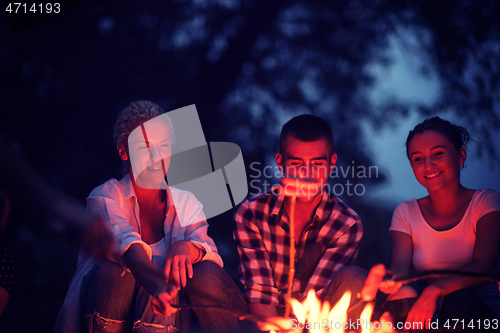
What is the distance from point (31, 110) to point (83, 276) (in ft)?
4.93

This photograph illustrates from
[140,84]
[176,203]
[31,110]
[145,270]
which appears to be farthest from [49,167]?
[145,270]

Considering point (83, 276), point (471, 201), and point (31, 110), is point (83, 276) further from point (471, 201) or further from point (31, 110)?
point (471, 201)

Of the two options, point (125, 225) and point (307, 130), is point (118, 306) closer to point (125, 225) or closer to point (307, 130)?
point (125, 225)

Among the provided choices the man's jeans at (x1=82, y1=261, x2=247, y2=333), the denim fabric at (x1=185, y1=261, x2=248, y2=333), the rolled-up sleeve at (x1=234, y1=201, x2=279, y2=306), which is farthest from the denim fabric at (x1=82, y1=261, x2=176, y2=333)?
the rolled-up sleeve at (x1=234, y1=201, x2=279, y2=306)

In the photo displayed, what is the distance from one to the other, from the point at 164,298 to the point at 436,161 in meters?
1.36

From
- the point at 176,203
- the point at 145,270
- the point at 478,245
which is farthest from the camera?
the point at 176,203

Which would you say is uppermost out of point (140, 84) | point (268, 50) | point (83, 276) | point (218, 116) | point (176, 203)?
point (268, 50)

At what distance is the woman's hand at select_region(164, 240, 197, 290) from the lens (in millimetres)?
1460

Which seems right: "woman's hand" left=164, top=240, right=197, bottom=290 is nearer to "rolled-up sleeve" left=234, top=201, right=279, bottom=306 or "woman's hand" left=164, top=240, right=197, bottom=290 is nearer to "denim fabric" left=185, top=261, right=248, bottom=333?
"denim fabric" left=185, top=261, right=248, bottom=333

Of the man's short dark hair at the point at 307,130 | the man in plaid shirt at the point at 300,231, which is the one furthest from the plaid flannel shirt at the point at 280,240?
→ the man's short dark hair at the point at 307,130

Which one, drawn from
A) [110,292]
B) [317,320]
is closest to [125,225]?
[110,292]

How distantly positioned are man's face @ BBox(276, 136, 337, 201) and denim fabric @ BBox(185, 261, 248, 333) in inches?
23.2


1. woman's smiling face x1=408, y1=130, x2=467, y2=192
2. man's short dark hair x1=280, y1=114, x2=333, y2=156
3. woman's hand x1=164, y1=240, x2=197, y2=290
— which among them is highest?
man's short dark hair x1=280, y1=114, x2=333, y2=156

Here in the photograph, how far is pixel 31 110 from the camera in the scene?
2.60 metres
